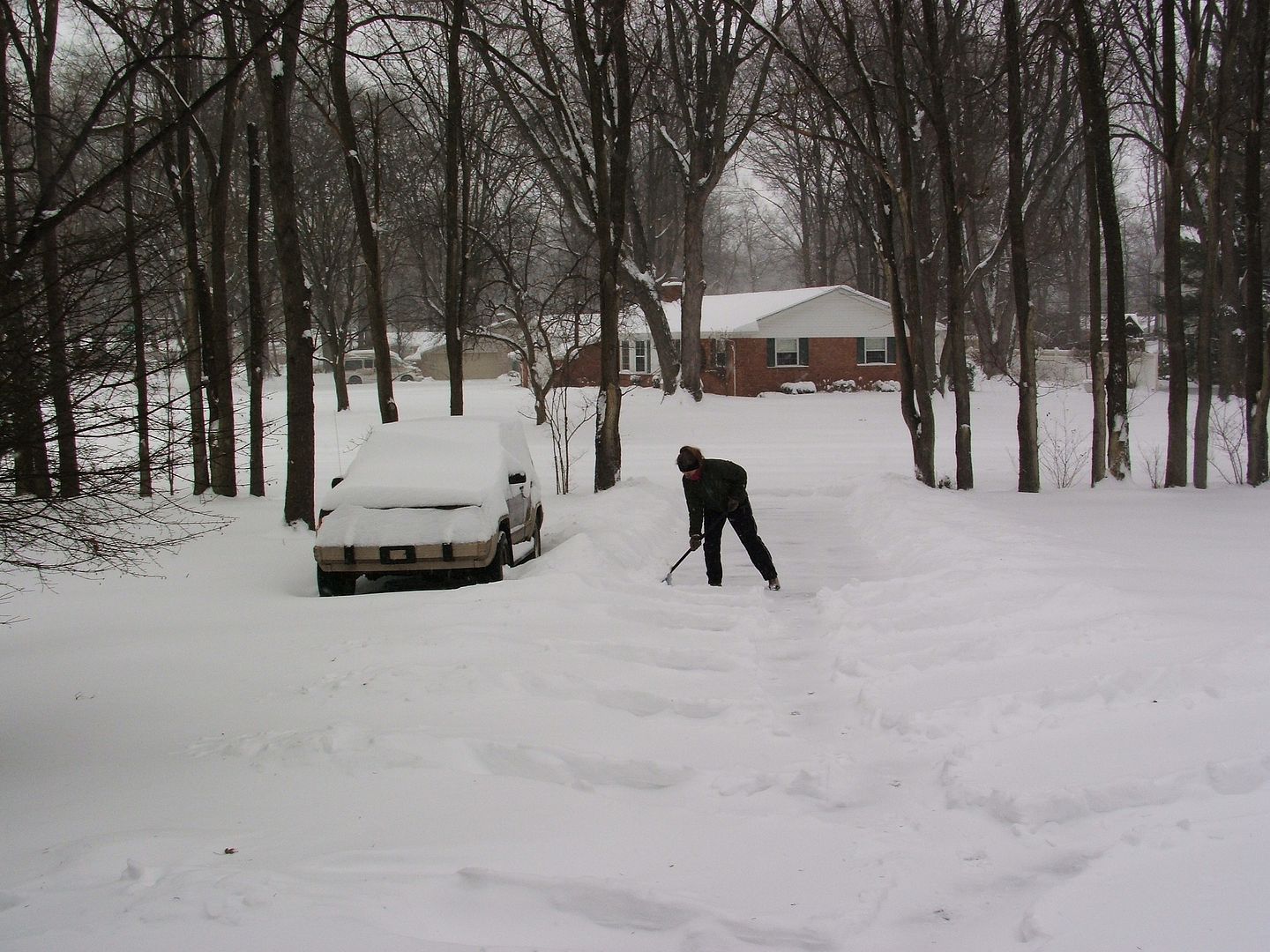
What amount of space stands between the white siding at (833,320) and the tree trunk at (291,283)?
33.4 m

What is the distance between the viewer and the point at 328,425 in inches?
1448

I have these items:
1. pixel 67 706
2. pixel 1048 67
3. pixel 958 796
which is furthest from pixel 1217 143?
pixel 67 706

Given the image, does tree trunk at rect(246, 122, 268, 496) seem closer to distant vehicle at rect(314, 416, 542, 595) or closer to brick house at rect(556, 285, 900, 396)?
distant vehicle at rect(314, 416, 542, 595)

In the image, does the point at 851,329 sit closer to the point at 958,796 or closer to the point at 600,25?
the point at 600,25

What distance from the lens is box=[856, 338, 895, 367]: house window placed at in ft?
154

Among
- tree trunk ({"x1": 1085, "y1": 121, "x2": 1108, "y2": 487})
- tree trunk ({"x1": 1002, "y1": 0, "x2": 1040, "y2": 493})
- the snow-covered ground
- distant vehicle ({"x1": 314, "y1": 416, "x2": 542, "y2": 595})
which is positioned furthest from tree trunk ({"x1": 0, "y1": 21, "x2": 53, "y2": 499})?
tree trunk ({"x1": 1085, "y1": 121, "x2": 1108, "y2": 487})

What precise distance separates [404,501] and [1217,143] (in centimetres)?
1474

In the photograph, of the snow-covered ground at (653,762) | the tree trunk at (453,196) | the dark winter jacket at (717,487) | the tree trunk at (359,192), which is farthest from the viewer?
the tree trunk at (453,196)

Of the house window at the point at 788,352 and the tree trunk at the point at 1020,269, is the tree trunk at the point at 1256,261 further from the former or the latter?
the house window at the point at 788,352

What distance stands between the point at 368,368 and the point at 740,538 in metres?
68.7

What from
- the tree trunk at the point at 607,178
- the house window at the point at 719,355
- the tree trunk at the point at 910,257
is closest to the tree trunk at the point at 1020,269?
the tree trunk at the point at 910,257

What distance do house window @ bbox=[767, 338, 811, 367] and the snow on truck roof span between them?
1360 inches

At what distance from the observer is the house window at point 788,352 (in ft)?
152

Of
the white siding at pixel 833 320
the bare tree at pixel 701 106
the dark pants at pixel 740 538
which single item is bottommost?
the dark pants at pixel 740 538
